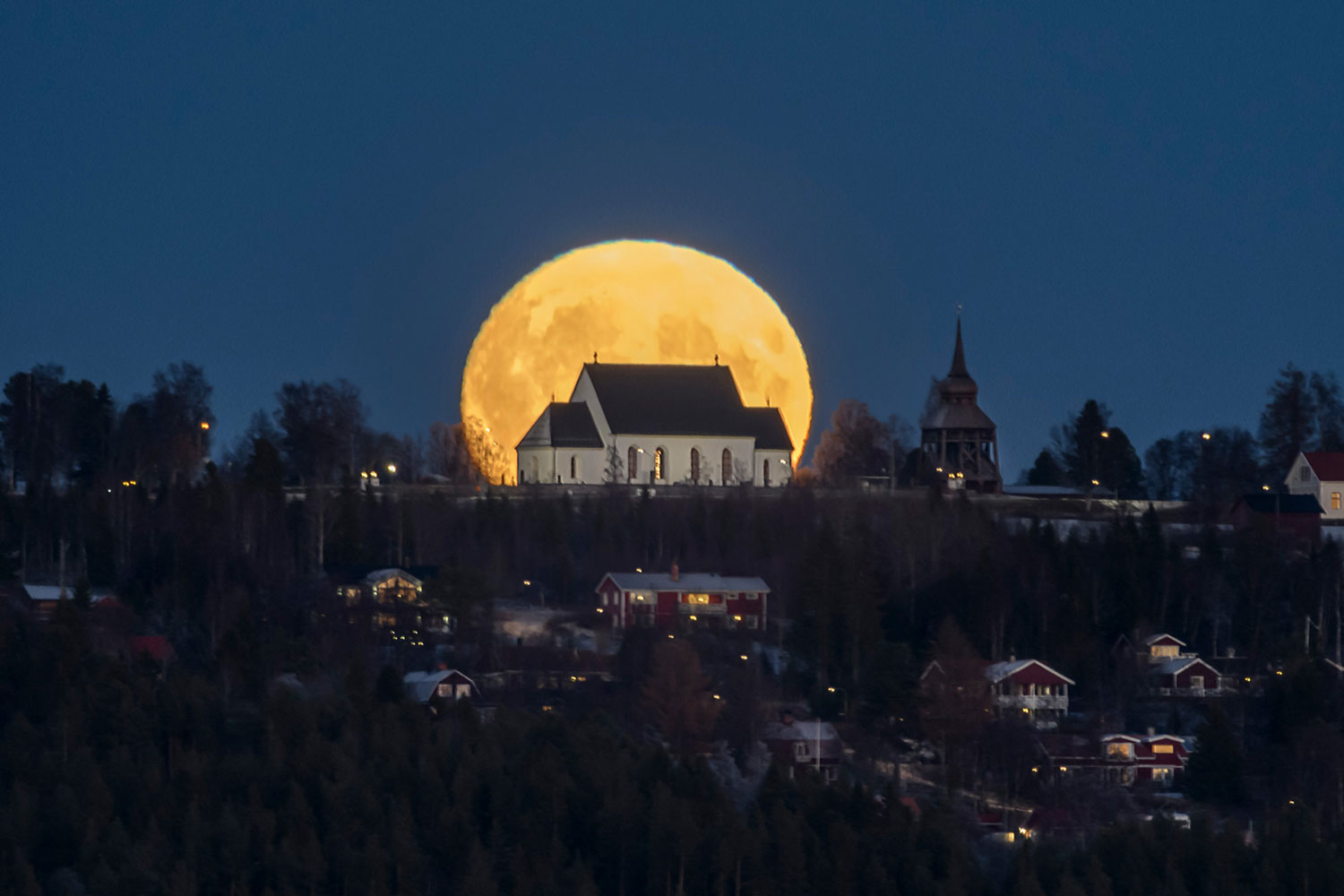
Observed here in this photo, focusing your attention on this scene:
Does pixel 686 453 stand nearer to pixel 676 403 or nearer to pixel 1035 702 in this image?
pixel 676 403

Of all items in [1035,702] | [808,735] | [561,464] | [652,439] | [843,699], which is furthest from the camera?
[652,439]

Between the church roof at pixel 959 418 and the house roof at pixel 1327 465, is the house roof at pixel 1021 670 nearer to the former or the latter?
the house roof at pixel 1327 465

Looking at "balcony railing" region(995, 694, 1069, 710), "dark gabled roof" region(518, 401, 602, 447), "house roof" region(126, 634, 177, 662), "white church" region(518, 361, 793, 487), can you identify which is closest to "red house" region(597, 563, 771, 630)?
"balcony railing" region(995, 694, 1069, 710)

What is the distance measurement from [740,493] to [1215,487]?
16.8 m

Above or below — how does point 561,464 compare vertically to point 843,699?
above

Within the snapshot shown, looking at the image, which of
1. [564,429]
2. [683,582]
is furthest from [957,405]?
[683,582]

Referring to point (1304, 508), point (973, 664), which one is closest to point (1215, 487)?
point (1304, 508)

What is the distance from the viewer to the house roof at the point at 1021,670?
77.4 m

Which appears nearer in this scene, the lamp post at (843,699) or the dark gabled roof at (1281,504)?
the lamp post at (843,699)

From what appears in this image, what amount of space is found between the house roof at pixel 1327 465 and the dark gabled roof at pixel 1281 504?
1881 millimetres

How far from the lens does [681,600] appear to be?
276ft

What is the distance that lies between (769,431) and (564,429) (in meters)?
7.31

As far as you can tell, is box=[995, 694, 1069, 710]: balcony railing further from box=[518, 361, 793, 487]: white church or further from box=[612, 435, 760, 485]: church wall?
box=[612, 435, 760, 485]: church wall

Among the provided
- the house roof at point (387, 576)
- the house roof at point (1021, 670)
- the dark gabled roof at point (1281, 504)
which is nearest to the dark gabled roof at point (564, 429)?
the house roof at point (387, 576)
